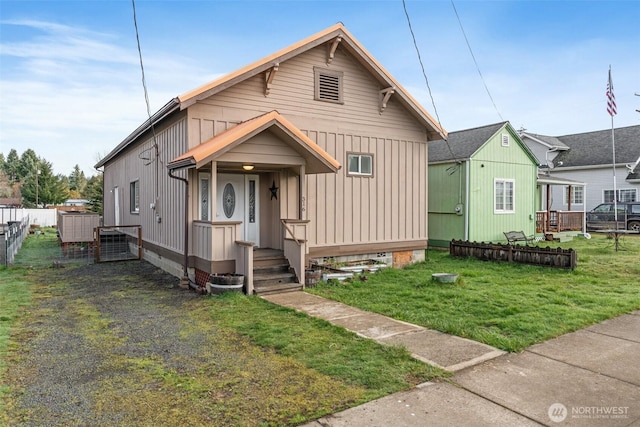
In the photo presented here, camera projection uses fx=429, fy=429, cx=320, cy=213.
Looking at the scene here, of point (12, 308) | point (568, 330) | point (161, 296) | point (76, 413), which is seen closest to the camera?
point (76, 413)

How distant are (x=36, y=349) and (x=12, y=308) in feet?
8.57

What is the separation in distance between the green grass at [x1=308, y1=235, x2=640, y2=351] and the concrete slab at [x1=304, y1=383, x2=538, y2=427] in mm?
1674

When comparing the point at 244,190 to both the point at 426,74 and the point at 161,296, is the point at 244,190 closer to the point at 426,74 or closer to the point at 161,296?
the point at 161,296

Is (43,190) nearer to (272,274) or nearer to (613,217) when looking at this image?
(272,274)

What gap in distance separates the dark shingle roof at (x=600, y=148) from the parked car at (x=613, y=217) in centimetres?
389

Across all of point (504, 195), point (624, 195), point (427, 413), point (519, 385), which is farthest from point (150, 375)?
point (624, 195)

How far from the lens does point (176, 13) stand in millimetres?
9844

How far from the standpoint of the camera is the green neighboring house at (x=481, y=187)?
15594 millimetres

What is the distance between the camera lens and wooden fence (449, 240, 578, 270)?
10695mm

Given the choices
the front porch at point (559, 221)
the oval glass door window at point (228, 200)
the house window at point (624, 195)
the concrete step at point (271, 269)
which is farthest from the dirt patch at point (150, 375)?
the house window at point (624, 195)

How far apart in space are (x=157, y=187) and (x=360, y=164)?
5395 millimetres

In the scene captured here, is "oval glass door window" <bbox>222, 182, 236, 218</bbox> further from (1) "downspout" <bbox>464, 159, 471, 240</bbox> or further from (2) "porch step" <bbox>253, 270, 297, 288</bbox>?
(1) "downspout" <bbox>464, 159, 471, 240</bbox>

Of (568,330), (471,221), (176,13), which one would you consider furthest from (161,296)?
(471,221)

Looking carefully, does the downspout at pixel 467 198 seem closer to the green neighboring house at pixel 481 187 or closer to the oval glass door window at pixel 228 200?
the green neighboring house at pixel 481 187
